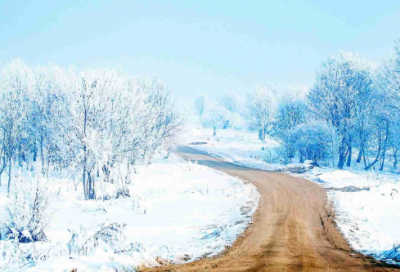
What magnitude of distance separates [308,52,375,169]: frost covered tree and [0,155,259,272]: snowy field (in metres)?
18.9

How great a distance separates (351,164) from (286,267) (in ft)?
125

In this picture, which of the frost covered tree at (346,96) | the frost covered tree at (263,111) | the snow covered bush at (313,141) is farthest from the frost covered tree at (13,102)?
the frost covered tree at (263,111)

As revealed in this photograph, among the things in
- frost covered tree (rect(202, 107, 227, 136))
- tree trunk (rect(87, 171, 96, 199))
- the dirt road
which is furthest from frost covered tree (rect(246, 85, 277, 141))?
the dirt road

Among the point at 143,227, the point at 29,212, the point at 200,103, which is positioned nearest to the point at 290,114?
the point at 143,227

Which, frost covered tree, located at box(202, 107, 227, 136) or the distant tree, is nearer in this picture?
frost covered tree, located at box(202, 107, 227, 136)

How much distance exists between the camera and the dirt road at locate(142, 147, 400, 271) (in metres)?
7.75

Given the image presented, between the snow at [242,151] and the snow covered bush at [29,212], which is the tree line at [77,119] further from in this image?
the snow at [242,151]

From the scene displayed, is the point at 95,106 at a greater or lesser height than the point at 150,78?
lesser

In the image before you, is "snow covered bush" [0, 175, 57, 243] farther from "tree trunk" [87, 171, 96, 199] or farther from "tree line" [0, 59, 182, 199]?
"tree trunk" [87, 171, 96, 199]

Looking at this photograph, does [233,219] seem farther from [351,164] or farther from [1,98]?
[351,164]

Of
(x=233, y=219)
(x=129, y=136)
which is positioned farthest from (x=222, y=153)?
(x=233, y=219)

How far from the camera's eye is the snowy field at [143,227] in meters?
8.02

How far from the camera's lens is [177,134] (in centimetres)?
3953

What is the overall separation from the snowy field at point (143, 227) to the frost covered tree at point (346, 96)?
744 inches
